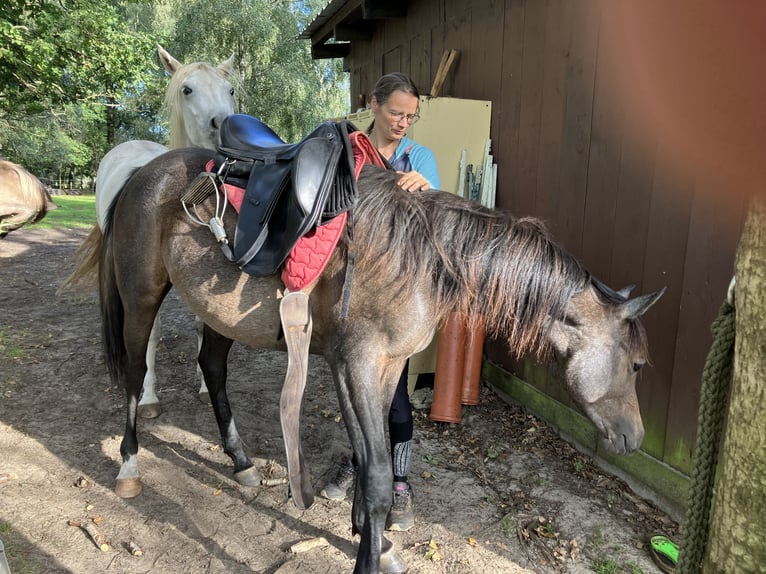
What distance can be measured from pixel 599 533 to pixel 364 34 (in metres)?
6.49

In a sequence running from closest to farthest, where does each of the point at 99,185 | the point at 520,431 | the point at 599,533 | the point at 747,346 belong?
the point at 747,346 < the point at 599,533 < the point at 520,431 < the point at 99,185

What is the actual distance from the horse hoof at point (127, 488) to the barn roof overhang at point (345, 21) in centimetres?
495

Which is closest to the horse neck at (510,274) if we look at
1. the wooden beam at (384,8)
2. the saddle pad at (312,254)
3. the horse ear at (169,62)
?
the saddle pad at (312,254)

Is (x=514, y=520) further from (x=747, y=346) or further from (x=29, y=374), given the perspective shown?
(x=29, y=374)

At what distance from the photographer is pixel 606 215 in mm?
2908

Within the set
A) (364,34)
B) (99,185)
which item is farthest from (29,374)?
(364,34)

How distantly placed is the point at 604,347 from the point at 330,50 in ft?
26.1

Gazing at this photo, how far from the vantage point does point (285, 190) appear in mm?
1956

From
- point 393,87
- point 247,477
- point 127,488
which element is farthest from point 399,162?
point 127,488

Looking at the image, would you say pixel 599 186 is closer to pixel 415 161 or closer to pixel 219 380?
pixel 415 161

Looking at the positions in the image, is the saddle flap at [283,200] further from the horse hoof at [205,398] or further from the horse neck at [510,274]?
the horse hoof at [205,398]

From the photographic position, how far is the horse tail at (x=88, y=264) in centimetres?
357

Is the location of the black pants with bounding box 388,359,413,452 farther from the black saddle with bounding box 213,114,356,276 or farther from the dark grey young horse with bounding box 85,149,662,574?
the black saddle with bounding box 213,114,356,276

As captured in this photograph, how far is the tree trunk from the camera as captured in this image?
79cm
